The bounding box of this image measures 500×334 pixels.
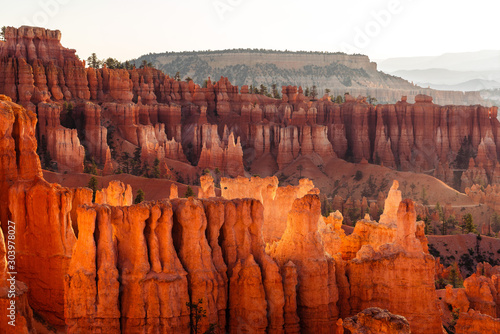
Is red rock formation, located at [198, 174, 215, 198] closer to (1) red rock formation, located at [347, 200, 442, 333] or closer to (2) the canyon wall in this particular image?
(1) red rock formation, located at [347, 200, 442, 333]

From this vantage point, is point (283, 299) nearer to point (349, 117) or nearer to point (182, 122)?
point (182, 122)

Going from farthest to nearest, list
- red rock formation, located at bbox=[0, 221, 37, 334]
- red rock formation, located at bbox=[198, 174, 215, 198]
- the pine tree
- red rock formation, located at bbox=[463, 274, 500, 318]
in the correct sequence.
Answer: the pine tree
red rock formation, located at bbox=[198, 174, 215, 198]
red rock formation, located at bbox=[463, 274, 500, 318]
red rock formation, located at bbox=[0, 221, 37, 334]

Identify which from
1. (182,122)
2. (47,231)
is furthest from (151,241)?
(182,122)

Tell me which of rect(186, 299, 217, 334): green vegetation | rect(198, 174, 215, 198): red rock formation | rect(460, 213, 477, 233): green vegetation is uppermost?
rect(198, 174, 215, 198): red rock formation

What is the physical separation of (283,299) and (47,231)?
862 centimetres

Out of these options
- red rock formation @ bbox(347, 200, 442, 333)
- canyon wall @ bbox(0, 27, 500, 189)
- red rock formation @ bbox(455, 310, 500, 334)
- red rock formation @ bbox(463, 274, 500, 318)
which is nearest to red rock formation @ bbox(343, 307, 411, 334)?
red rock formation @ bbox(347, 200, 442, 333)

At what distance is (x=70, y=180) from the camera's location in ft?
196

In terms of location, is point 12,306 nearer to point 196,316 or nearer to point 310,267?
point 196,316

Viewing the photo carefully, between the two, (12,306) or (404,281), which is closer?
(12,306)

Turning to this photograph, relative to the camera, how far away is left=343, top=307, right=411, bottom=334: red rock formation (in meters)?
20.9

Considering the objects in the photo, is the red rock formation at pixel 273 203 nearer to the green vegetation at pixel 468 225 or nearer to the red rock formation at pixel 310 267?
the red rock formation at pixel 310 267

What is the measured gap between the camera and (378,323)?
21.2 m

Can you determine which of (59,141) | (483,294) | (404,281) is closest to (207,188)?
(404,281)

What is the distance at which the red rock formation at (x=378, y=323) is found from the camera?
68.4 ft
